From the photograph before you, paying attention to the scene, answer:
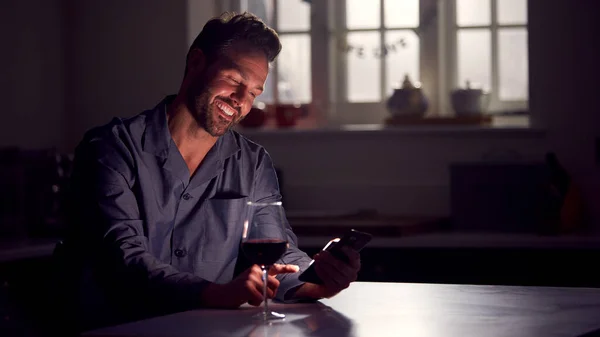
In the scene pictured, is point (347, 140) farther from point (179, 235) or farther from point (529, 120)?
point (179, 235)

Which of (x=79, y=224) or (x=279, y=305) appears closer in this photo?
(x=279, y=305)

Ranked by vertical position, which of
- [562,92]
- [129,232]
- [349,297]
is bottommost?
[349,297]

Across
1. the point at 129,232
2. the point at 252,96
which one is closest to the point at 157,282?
the point at 129,232

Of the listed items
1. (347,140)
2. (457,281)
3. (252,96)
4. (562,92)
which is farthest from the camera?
(347,140)

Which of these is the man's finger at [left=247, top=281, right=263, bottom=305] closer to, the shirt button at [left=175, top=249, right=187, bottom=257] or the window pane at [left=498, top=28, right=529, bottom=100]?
the shirt button at [left=175, top=249, right=187, bottom=257]

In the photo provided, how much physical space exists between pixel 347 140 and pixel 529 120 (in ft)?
2.54

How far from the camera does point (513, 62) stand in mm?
4262

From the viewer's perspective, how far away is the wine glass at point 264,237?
175 cm

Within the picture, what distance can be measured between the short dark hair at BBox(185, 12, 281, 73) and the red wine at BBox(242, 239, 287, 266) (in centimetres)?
77

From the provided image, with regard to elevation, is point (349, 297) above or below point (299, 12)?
below

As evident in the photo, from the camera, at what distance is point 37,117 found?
4.44 metres

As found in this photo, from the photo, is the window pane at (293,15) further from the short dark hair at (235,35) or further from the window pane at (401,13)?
the short dark hair at (235,35)

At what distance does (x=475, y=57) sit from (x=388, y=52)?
382 millimetres

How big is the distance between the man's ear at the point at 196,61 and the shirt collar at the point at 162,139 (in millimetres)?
104
